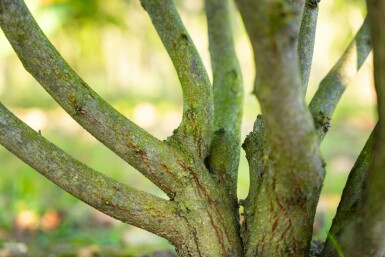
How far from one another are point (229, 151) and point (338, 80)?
0.44 meters

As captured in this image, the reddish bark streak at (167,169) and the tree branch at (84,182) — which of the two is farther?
the reddish bark streak at (167,169)

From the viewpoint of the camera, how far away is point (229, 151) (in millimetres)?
2018

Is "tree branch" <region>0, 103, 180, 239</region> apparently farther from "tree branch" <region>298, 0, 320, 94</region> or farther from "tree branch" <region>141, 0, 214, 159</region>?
"tree branch" <region>298, 0, 320, 94</region>

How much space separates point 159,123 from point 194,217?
4.23m

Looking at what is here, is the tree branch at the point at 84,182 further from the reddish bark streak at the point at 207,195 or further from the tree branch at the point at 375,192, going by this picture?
the tree branch at the point at 375,192

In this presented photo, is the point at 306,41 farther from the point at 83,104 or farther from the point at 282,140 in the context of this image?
the point at 83,104

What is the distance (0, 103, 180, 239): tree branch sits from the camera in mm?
1672

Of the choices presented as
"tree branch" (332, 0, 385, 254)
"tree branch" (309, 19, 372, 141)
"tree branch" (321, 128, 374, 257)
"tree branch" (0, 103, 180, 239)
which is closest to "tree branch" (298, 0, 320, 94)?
"tree branch" (309, 19, 372, 141)

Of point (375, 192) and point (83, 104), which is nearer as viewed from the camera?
point (375, 192)

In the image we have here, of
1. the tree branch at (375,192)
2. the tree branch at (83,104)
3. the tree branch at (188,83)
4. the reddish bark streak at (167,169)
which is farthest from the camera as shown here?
the tree branch at (188,83)

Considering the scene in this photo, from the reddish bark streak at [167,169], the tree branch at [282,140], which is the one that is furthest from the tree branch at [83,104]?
the tree branch at [282,140]

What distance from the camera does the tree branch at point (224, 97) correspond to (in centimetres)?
197

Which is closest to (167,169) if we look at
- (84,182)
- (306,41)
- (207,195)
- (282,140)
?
(207,195)

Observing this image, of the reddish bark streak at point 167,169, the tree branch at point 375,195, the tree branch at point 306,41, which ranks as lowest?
the tree branch at point 375,195
